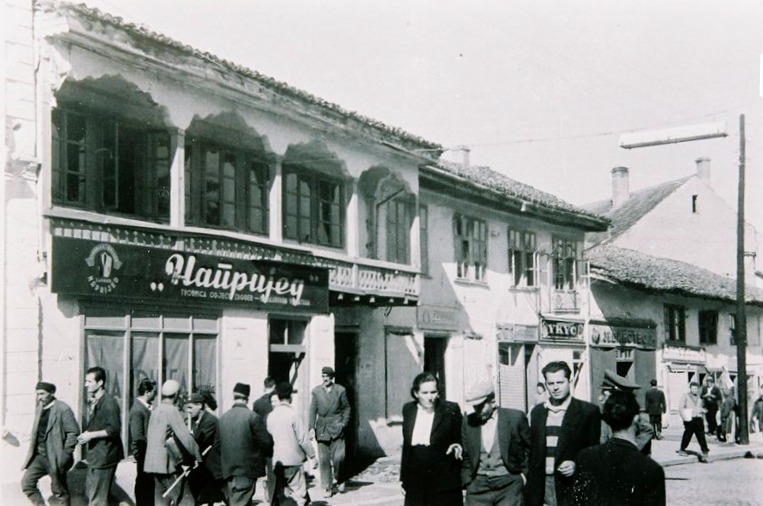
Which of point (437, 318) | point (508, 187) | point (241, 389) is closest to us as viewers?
→ point (241, 389)

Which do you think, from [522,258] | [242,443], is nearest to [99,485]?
[242,443]

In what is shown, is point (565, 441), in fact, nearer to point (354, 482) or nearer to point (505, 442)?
point (505, 442)

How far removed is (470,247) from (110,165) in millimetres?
11754

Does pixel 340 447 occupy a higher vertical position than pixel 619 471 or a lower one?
lower

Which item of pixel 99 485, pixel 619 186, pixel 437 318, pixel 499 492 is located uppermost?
pixel 619 186

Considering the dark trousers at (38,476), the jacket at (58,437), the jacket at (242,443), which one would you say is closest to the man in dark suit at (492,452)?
the jacket at (242,443)

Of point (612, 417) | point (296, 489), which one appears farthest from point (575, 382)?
point (612, 417)

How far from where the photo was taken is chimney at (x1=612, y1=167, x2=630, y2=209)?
4428cm

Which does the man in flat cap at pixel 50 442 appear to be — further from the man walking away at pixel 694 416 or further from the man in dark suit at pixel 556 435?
the man walking away at pixel 694 416

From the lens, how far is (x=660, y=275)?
31.2m

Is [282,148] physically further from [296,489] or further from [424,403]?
[424,403]

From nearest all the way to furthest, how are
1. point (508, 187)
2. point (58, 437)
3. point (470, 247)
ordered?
1. point (58, 437)
2. point (470, 247)
3. point (508, 187)

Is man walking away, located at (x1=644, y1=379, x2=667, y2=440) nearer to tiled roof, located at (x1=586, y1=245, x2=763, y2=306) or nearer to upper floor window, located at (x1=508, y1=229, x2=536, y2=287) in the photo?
upper floor window, located at (x1=508, y1=229, x2=536, y2=287)

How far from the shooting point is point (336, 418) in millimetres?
14164
